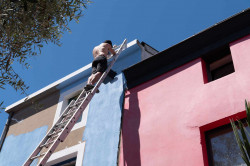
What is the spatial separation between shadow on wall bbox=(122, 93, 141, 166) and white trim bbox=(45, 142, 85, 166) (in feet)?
4.65

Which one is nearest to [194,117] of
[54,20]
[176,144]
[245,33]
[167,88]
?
[176,144]

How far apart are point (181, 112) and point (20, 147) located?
6.41 m

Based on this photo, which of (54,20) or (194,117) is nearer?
(194,117)

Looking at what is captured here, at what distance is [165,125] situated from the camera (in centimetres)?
678

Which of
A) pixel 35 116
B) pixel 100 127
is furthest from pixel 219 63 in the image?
pixel 35 116

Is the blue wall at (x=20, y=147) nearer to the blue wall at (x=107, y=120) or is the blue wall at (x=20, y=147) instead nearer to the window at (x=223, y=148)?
the blue wall at (x=107, y=120)

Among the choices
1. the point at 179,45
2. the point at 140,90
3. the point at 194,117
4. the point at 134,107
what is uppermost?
the point at 179,45

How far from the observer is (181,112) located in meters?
6.70

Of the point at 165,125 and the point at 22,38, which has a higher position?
the point at 22,38

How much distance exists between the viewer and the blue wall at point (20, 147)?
10055 millimetres

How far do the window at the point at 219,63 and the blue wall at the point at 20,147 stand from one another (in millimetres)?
5863

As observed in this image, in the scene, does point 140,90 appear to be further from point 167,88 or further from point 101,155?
point 101,155

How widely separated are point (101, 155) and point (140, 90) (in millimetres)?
1979

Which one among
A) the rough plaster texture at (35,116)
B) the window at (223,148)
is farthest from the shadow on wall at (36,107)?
the window at (223,148)
